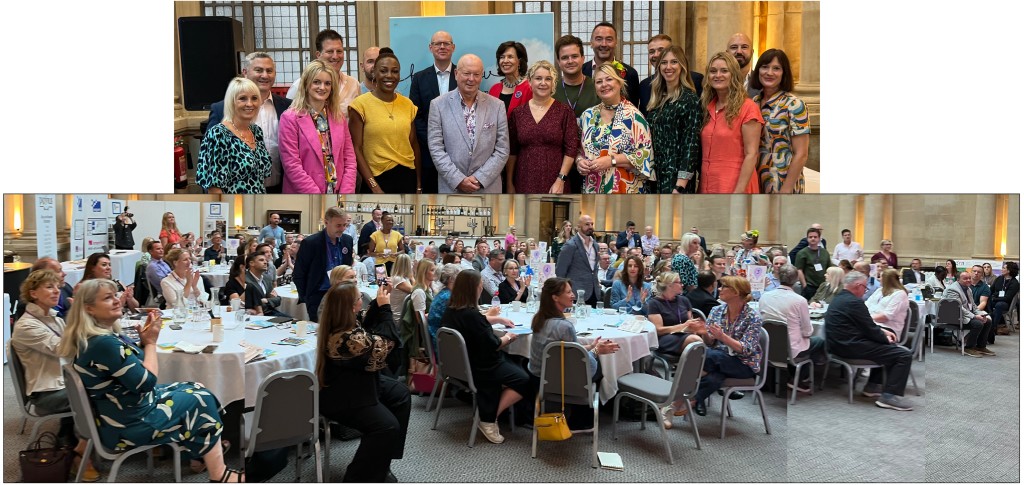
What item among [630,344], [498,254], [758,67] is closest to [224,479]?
[498,254]

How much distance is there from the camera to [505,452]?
443 cm

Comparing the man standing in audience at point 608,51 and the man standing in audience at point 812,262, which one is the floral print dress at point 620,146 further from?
the man standing in audience at point 812,262

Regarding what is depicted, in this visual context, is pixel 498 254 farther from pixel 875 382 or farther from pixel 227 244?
pixel 875 382

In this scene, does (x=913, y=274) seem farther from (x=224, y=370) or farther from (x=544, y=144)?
(x=224, y=370)

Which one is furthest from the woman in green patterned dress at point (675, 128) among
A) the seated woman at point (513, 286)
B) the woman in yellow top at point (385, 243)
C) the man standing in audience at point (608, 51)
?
the woman in yellow top at point (385, 243)

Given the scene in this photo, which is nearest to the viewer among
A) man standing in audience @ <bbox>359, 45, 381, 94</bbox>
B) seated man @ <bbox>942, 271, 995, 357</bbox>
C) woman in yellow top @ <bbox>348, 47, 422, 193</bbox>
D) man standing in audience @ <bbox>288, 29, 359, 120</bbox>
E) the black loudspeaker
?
seated man @ <bbox>942, 271, 995, 357</bbox>

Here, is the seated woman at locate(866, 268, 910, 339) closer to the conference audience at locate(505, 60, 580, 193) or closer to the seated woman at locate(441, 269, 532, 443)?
the conference audience at locate(505, 60, 580, 193)

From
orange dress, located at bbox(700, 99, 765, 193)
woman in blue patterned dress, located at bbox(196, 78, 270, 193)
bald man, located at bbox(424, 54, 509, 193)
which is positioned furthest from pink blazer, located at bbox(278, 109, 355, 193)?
orange dress, located at bbox(700, 99, 765, 193)

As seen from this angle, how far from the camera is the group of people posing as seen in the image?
4.79 metres

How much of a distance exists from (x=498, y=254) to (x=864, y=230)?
211 centimetres

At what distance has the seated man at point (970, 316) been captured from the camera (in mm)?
4297

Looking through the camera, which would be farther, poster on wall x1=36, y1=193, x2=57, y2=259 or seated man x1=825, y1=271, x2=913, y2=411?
seated man x1=825, y1=271, x2=913, y2=411

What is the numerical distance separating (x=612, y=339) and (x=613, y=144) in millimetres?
1278

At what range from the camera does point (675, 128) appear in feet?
16.1
